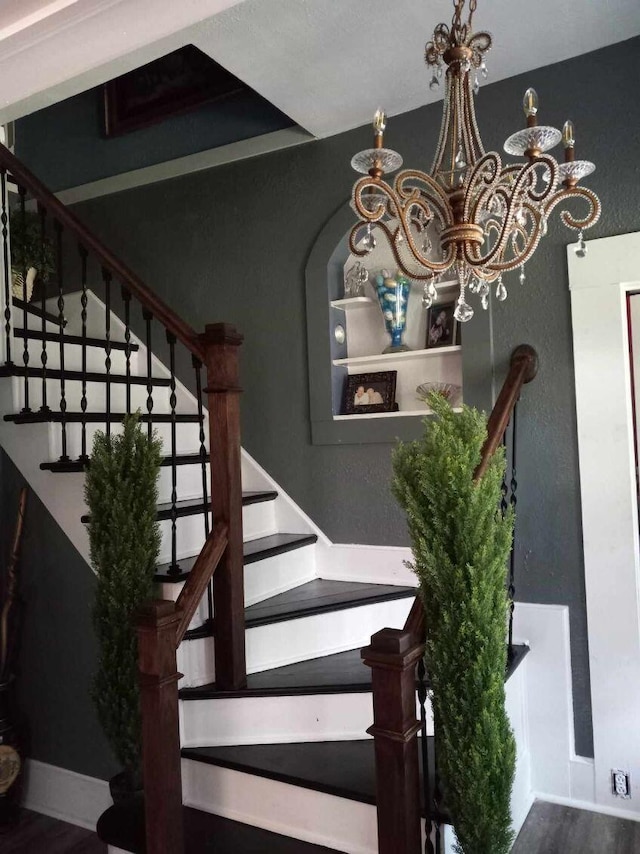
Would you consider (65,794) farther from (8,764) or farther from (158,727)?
(158,727)

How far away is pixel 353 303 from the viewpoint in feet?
10.4

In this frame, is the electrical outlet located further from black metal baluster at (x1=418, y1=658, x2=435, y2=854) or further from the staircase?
black metal baluster at (x1=418, y1=658, x2=435, y2=854)

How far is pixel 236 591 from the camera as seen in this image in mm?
2438

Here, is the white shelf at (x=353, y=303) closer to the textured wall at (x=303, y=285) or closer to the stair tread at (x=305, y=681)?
the textured wall at (x=303, y=285)

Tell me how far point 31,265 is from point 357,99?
1.99m

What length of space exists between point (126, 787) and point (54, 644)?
2.69 ft

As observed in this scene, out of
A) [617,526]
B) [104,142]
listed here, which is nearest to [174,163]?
[104,142]

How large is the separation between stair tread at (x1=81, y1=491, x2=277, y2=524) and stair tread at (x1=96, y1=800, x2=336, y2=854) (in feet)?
3.17

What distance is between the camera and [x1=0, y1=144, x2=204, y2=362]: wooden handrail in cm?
253

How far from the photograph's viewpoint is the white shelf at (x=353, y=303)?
313cm

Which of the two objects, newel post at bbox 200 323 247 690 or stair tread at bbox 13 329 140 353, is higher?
stair tread at bbox 13 329 140 353

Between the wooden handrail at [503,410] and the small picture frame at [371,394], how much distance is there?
0.61 meters

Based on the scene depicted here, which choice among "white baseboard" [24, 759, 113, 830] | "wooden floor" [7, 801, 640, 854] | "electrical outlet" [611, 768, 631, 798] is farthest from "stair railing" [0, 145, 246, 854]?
"electrical outlet" [611, 768, 631, 798]

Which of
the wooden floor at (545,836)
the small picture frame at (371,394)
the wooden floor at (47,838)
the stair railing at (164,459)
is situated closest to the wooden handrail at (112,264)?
the stair railing at (164,459)
